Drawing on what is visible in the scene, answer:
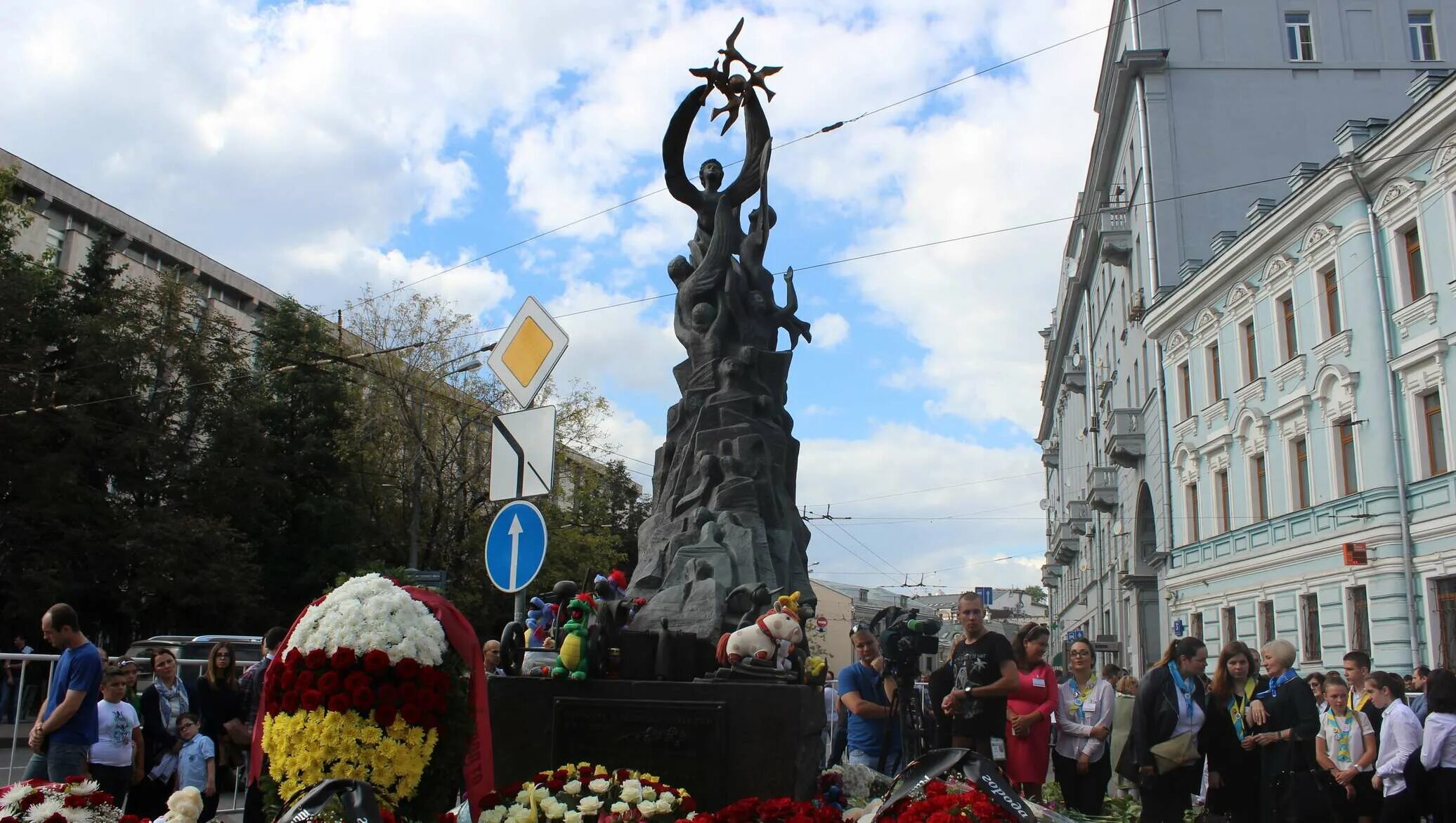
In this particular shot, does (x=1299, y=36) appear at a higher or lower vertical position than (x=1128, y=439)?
higher

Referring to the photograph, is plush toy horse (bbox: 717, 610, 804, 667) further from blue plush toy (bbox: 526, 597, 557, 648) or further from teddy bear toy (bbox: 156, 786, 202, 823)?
teddy bear toy (bbox: 156, 786, 202, 823)

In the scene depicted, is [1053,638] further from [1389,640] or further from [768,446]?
[768,446]

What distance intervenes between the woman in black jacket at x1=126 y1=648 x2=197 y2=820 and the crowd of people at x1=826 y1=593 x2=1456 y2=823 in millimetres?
4912

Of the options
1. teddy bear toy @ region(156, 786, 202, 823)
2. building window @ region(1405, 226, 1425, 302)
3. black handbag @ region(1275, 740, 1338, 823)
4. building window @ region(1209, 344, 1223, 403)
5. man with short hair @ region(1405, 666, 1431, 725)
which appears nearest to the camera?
teddy bear toy @ region(156, 786, 202, 823)

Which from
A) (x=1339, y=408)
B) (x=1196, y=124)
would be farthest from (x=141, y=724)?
(x=1196, y=124)

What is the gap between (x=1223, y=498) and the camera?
84.4 ft

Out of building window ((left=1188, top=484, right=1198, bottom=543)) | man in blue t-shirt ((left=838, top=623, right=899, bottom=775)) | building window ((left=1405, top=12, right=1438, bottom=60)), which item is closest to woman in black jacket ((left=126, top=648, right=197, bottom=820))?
man in blue t-shirt ((left=838, top=623, right=899, bottom=775))

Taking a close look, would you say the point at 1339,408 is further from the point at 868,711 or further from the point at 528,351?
the point at 528,351

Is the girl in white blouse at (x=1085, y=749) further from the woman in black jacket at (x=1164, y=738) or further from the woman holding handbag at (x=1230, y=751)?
the woman holding handbag at (x=1230, y=751)

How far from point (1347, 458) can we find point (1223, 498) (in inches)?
211

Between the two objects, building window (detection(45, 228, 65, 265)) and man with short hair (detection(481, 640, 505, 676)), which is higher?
building window (detection(45, 228, 65, 265))

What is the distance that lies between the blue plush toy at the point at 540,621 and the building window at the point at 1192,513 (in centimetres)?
2232

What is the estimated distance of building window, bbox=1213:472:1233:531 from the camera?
83.3 feet

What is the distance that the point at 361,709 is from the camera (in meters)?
4.39
